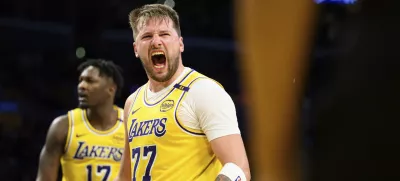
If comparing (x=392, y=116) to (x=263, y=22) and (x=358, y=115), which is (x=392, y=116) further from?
(x=263, y=22)

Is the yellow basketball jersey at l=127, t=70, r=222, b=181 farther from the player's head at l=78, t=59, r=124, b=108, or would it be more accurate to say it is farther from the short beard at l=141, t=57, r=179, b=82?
the player's head at l=78, t=59, r=124, b=108

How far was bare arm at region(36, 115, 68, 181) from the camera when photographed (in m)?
6.12

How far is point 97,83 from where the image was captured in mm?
6418

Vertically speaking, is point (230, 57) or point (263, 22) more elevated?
point (263, 22)

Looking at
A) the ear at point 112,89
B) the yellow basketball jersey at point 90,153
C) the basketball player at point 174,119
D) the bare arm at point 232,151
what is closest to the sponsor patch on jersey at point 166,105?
the basketball player at point 174,119

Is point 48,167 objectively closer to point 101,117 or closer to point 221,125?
point 101,117

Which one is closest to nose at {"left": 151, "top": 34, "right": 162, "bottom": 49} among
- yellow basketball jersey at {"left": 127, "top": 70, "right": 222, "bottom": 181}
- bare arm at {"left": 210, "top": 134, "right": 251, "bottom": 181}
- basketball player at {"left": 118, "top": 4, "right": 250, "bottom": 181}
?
basketball player at {"left": 118, "top": 4, "right": 250, "bottom": 181}

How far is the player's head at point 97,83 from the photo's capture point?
6383 millimetres

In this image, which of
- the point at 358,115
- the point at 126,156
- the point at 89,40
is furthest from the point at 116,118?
the point at 89,40

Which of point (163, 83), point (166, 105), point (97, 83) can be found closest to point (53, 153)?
point (97, 83)

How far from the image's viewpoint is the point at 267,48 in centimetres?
97

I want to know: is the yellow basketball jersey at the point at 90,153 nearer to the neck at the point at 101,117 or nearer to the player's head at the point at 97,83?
the neck at the point at 101,117

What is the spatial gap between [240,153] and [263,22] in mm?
2359

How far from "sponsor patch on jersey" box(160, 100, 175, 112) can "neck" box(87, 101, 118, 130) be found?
8.98ft
